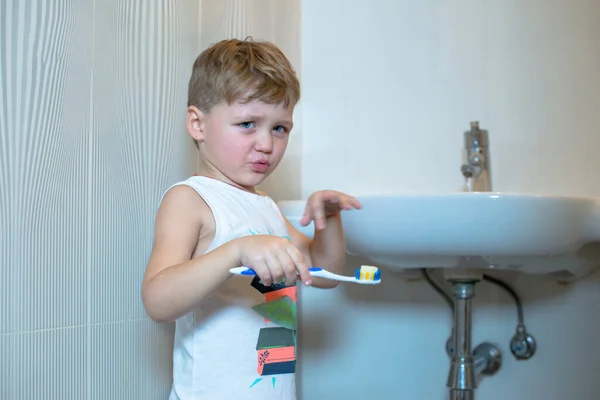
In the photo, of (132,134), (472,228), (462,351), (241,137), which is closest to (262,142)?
(241,137)

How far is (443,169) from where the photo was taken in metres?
1.56

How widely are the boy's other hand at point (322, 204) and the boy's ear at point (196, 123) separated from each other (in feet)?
0.63

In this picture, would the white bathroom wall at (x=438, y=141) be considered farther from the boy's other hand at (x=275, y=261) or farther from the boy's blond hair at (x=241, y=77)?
the boy's other hand at (x=275, y=261)

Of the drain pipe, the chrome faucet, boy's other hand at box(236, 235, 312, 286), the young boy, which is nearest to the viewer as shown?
boy's other hand at box(236, 235, 312, 286)

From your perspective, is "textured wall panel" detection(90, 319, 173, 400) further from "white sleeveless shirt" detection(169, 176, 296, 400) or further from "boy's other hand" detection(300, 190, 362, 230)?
"boy's other hand" detection(300, 190, 362, 230)

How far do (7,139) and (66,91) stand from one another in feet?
0.41

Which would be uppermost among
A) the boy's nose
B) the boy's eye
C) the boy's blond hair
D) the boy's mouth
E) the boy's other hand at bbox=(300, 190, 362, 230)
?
the boy's blond hair

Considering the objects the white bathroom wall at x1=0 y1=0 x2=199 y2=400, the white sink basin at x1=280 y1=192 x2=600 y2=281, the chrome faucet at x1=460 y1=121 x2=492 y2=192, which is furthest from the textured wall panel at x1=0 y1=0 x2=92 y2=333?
the chrome faucet at x1=460 y1=121 x2=492 y2=192

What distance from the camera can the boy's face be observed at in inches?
36.5

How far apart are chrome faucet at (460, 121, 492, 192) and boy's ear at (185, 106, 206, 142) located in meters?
0.72

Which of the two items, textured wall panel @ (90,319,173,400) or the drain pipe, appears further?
the drain pipe

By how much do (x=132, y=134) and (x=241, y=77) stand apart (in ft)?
0.62

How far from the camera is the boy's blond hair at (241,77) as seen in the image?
0.92 m

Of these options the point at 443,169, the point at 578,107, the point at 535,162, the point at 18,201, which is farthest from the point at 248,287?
the point at 578,107
